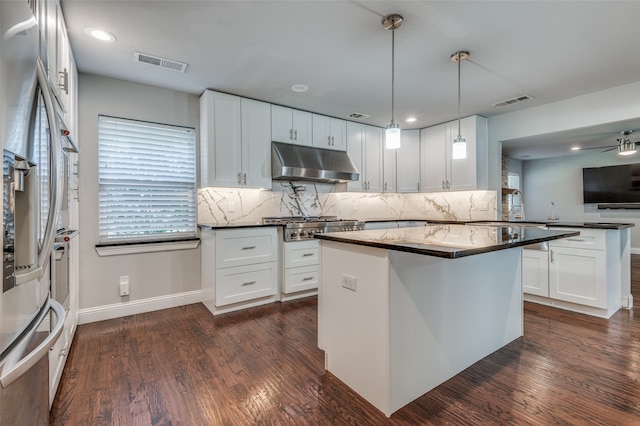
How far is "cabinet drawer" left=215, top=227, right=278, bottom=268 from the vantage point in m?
3.23

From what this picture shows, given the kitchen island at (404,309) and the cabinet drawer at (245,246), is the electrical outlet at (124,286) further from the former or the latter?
the kitchen island at (404,309)

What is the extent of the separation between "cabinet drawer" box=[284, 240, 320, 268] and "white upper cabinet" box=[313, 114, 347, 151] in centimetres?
153

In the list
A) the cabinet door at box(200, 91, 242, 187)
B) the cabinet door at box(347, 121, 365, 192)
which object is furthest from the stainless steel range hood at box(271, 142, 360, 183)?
the cabinet door at box(200, 91, 242, 187)

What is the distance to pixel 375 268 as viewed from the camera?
5.50 ft

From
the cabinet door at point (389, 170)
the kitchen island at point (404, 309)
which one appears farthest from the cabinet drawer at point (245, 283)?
the cabinet door at point (389, 170)

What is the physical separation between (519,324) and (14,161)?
3.27 metres

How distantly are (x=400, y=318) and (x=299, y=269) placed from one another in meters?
2.16

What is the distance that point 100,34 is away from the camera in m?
2.41

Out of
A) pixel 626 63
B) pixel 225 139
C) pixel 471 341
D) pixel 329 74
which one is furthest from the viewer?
pixel 225 139

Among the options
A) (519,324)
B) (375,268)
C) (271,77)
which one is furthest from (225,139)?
(519,324)

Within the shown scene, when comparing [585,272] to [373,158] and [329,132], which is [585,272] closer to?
[373,158]

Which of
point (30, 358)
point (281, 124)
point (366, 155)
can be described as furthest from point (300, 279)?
point (30, 358)

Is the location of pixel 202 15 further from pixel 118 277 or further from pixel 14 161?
pixel 118 277

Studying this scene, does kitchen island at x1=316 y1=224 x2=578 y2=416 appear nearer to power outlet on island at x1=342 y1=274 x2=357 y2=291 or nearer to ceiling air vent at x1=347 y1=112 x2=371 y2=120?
power outlet on island at x1=342 y1=274 x2=357 y2=291
